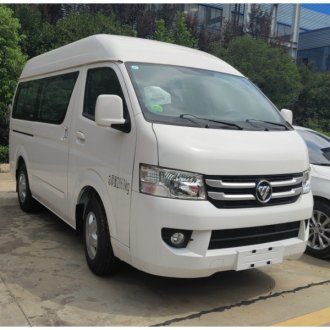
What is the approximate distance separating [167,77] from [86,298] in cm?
217

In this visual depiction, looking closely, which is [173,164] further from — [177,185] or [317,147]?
[317,147]

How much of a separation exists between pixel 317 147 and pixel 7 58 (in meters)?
8.56

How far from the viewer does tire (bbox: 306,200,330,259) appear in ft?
17.3

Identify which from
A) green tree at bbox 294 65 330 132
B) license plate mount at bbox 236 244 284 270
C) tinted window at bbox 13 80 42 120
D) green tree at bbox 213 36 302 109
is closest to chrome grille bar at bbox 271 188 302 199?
license plate mount at bbox 236 244 284 270

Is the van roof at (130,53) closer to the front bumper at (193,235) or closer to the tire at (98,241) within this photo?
the tire at (98,241)

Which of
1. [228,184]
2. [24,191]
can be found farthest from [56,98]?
[228,184]

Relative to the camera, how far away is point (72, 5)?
21891 millimetres

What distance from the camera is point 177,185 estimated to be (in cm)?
348

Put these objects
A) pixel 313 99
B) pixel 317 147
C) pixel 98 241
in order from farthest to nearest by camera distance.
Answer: pixel 313 99 → pixel 317 147 → pixel 98 241

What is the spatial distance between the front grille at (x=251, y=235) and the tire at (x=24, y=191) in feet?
12.8

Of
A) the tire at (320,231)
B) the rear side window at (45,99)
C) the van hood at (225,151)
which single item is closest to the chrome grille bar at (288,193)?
the van hood at (225,151)

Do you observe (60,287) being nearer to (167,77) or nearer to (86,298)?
(86,298)

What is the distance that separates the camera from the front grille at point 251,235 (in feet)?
11.8

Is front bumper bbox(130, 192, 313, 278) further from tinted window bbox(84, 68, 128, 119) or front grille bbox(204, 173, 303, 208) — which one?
tinted window bbox(84, 68, 128, 119)
